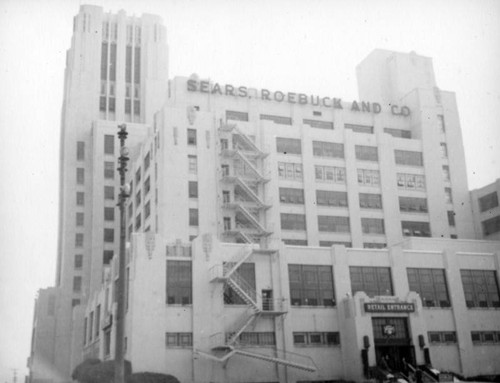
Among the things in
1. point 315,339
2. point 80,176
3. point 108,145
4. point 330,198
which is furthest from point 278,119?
point 315,339

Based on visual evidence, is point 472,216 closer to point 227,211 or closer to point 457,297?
point 457,297

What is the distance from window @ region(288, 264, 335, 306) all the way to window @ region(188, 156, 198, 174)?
21814mm

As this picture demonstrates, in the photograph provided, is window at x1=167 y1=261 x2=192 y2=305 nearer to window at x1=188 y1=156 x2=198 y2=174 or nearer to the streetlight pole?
window at x1=188 y1=156 x2=198 y2=174

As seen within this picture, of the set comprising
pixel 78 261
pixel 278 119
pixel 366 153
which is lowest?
pixel 78 261

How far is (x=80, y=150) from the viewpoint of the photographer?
10806 cm

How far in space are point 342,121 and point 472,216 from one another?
2241 centimetres

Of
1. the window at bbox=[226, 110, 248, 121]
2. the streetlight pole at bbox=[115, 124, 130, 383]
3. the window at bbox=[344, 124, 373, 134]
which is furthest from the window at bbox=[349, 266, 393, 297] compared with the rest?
the streetlight pole at bbox=[115, 124, 130, 383]

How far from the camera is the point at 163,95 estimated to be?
376ft

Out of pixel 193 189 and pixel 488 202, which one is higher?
pixel 193 189

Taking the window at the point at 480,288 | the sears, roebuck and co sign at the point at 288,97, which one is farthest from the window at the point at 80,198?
the window at the point at 480,288

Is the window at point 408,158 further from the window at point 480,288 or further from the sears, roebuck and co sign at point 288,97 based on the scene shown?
the window at point 480,288

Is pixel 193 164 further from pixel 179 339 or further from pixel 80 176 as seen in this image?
pixel 80 176

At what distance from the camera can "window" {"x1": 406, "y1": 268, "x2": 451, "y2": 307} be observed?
61.5m

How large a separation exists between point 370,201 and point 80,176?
165ft
